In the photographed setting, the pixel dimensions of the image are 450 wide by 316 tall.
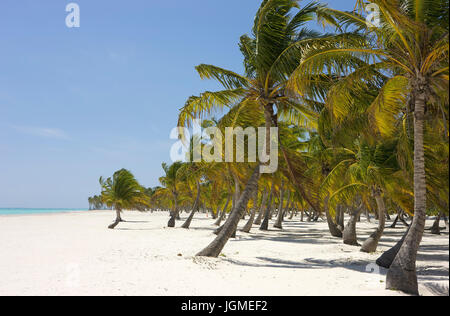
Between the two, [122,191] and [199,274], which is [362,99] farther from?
[122,191]

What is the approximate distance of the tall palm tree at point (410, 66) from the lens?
519 cm

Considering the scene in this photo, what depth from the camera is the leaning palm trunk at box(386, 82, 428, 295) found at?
5496 mm

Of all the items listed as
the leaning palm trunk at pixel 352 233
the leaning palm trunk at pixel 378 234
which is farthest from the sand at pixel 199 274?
the leaning palm trunk at pixel 352 233

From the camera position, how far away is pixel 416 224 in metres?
5.92

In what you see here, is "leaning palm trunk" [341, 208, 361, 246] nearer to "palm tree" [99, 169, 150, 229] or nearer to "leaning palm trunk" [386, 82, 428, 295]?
"leaning palm trunk" [386, 82, 428, 295]

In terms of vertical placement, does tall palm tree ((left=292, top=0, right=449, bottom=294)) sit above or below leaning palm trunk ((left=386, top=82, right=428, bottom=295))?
above

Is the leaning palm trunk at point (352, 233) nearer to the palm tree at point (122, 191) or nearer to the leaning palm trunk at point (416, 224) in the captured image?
the leaning palm trunk at point (416, 224)

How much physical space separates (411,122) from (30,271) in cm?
926

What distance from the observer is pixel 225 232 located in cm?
1012

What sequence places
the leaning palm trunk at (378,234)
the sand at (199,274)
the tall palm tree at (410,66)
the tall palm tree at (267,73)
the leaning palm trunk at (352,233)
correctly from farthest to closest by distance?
the leaning palm trunk at (352,233), the leaning palm trunk at (378,234), the tall palm tree at (267,73), the sand at (199,274), the tall palm tree at (410,66)

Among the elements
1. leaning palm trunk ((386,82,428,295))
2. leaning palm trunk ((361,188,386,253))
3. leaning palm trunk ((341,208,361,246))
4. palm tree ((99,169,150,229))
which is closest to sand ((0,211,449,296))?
leaning palm trunk ((386,82,428,295))
